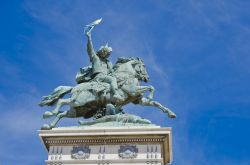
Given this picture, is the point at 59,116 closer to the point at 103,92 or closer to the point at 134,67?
the point at 103,92

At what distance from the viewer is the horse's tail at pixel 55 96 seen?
2516 centimetres

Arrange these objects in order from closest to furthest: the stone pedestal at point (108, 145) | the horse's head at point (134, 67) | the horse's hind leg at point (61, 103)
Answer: the stone pedestal at point (108, 145), the horse's hind leg at point (61, 103), the horse's head at point (134, 67)

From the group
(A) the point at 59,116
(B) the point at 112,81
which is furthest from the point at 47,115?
(B) the point at 112,81

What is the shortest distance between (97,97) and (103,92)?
0.28 metres

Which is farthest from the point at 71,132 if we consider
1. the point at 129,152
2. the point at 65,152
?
the point at 129,152

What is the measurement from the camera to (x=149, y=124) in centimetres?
2361

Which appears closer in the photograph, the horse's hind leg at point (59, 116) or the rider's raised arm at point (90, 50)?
the horse's hind leg at point (59, 116)

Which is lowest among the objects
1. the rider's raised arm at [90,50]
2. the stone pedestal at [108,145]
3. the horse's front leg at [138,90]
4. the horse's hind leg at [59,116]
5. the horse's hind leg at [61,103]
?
the stone pedestal at [108,145]

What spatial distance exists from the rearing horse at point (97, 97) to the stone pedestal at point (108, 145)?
107cm

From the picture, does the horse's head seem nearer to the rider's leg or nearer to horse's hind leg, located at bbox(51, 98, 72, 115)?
the rider's leg

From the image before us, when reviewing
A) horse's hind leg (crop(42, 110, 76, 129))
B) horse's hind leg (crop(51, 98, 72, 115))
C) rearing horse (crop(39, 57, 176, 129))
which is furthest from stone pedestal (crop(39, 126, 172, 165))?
horse's hind leg (crop(51, 98, 72, 115))

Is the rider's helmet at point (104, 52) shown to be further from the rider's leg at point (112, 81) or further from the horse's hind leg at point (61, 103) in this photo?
the horse's hind leg at point (61, 103)

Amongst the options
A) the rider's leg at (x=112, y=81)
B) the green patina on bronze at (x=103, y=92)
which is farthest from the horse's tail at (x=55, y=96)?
the rider's leg at (x=112, y=81)

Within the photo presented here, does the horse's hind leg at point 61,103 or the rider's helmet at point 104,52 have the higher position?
the rider's helmet at point 104,52
